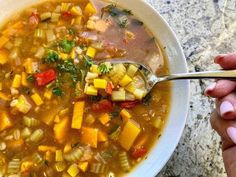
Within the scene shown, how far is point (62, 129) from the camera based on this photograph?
2408 millimetres

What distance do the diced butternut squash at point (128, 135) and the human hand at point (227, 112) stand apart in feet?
1.33

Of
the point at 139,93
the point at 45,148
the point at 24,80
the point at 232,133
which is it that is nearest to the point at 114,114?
the point at 139,93

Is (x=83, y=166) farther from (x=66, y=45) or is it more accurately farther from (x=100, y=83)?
(x=66, y=45)

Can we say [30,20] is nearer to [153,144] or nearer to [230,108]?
[153,144]

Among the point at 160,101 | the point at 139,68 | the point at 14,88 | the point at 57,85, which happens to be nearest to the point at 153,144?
the point at 160,101

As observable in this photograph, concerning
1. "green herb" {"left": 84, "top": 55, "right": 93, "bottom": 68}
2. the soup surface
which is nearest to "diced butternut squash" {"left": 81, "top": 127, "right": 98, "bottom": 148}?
the soup surface

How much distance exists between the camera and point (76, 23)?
8.60 feet

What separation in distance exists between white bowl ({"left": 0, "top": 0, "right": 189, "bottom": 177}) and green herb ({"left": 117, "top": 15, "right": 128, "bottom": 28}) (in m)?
0.07

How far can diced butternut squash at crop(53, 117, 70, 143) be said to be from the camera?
2396 mm

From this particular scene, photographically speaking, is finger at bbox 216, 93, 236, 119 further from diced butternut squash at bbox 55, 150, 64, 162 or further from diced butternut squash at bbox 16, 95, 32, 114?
diced butternut squash at bbox 16, 95, 32, 114

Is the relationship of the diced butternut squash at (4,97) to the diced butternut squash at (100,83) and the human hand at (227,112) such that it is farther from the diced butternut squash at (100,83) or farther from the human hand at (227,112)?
the human hand at (227,112)

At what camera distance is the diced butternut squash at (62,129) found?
2396 millimetres

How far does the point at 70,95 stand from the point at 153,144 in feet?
1.69

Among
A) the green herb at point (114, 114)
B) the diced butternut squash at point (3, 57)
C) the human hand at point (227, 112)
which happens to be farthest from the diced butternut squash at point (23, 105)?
the human hand at point (227, 112)
